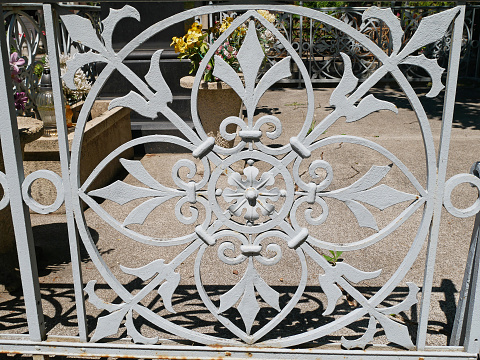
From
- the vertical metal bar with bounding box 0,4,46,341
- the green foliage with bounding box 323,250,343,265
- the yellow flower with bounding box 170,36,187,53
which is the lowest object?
the green foliage with bounding box 323,250,343,265

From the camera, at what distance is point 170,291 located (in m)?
1.88

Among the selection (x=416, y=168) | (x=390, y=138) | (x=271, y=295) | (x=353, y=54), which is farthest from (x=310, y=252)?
(x=353, y=54)

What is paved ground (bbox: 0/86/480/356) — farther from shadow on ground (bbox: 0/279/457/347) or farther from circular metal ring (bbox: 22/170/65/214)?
circular metal ring (bbox: 22/170/65/214)

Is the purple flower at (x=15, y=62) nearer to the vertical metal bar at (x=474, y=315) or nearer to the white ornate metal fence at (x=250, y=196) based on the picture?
the white ornate metal fence at (x=250, y=196)

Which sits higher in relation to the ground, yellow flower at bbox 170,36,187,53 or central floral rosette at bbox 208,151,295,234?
yellow flower at bbox 170,36,187,53

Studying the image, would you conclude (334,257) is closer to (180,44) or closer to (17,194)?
(17,194)

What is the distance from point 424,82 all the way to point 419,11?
5.63 feet

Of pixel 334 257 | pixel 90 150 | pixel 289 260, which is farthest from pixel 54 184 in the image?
pixel 90 150

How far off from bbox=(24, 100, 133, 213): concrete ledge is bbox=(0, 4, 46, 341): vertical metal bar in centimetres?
214

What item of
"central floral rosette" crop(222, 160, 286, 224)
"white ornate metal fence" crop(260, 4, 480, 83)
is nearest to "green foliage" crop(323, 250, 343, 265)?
"central floral rosette" crop(222, 160, 286, 224)

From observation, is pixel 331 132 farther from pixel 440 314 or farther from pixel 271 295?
pixel 271 295

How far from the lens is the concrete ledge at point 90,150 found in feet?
13.0

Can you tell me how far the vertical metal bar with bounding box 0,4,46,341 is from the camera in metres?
1.75

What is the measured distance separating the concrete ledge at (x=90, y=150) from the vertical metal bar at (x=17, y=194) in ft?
7.02
